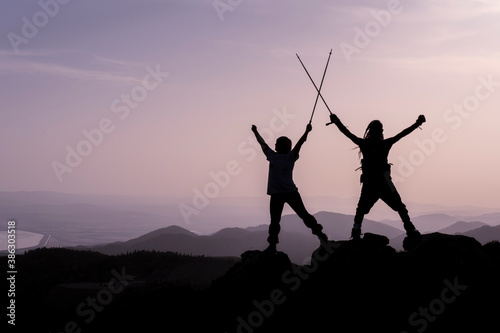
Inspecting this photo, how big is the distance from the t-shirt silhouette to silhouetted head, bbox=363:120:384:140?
5.47 feet

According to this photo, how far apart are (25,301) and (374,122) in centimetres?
1564

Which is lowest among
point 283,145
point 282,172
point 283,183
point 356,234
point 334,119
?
point 356,234

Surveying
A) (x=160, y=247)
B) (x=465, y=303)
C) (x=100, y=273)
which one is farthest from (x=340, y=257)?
(x=160, y=247)

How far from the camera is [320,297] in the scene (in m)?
11.4

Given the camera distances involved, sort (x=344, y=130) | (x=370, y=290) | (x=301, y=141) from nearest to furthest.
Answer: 1. (x=370, y=290)
2. (x=344, y=130)
3. (x=301, y=141)

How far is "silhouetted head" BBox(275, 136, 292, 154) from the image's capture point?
1188 cm

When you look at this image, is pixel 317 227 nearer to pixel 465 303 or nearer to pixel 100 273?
pixel 465 303

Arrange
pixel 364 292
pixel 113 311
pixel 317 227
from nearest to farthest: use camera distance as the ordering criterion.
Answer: pixel 364 292 → pixel 317 227 → pixel 113 311

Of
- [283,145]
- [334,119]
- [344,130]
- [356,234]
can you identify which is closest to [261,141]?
[283,145]

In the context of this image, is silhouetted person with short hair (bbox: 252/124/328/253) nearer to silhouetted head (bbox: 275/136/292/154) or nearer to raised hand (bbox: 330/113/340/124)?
silhouetted head (bbox: 275/136/292/154)

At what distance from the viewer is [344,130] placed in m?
11.3

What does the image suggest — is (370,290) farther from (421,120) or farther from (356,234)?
(421,120)

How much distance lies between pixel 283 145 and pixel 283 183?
913mm

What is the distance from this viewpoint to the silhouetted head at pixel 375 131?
→ 451 inches
